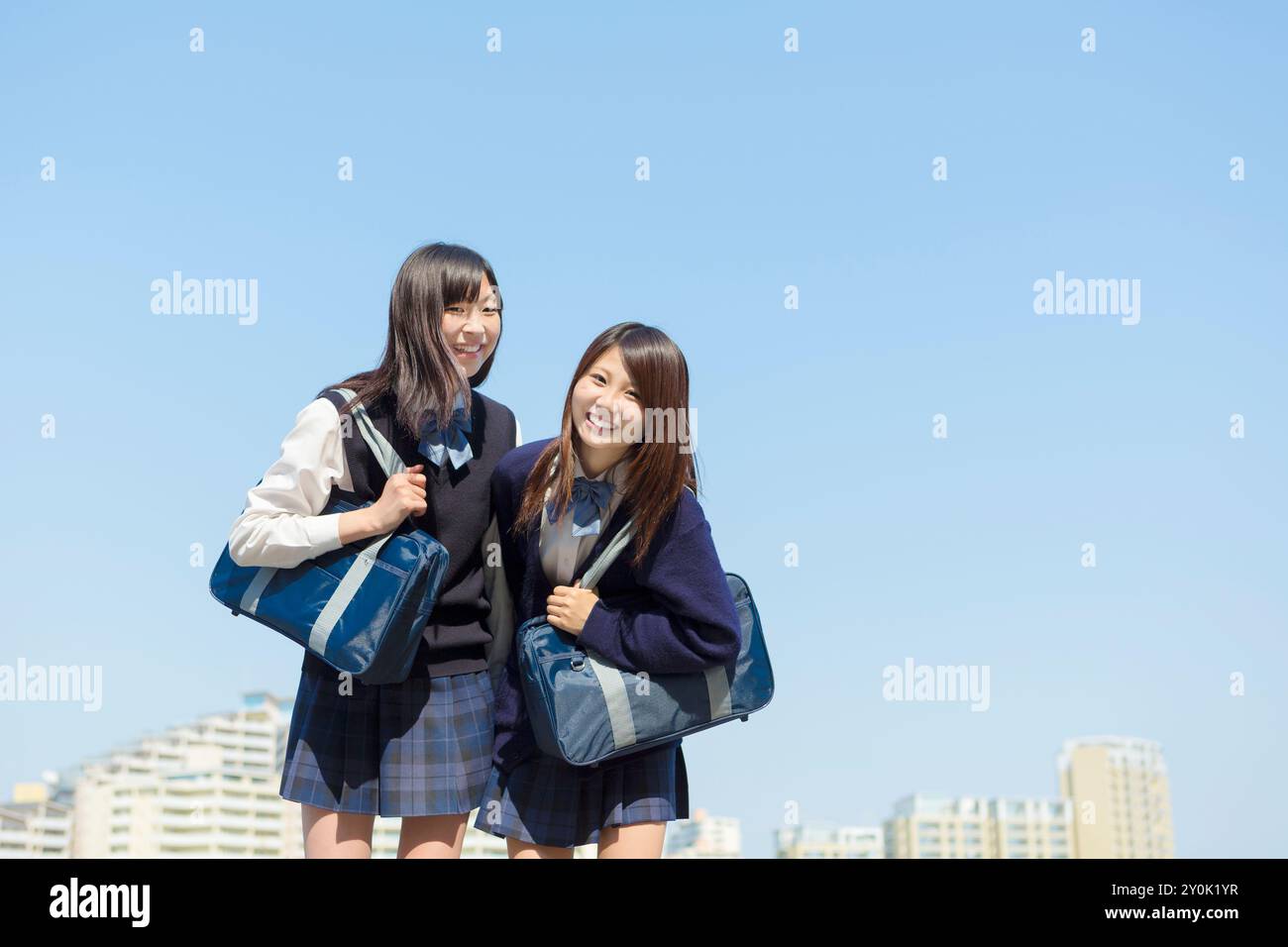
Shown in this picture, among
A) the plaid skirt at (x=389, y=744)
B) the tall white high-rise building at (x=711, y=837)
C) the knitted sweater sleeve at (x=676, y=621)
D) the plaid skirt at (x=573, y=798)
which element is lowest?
the tall white high-rise building at (x=711, y=837)

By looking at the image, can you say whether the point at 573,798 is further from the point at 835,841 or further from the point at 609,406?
the point at 835,841

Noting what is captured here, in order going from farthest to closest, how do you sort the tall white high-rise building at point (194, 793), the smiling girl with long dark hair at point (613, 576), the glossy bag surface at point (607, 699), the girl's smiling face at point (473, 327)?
the tall white high-rise building at point (194, 793) → the girl's smiling face at point (473, 327) → the smiling girl with long dark hair at point (613, 576) → the glossy bag surface at point (607, 699)

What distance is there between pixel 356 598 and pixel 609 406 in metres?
0.85

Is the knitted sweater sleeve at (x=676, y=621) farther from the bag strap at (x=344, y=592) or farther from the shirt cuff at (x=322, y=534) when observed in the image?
the shirt cuff at (x=322, y=534)

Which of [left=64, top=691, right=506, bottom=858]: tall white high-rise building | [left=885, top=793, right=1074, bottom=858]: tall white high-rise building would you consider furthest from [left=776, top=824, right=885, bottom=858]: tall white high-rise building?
[left=64, top=691, right=506, bottom=858]: tall white high-rise building

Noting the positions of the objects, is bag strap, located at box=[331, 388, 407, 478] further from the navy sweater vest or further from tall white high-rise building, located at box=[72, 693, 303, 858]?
tall white high-rise building, located at box=[72, 693, 303, 858]

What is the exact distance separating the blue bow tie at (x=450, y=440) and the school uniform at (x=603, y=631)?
0.12 meters

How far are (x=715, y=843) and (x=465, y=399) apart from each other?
82.3 metres

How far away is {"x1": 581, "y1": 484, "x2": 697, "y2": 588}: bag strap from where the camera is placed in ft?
10.4

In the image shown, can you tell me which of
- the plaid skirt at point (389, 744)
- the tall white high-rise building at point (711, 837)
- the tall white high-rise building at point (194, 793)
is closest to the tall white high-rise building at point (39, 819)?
the tall white high-rise building at point (194, 793)

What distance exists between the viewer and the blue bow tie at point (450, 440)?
3232mm
